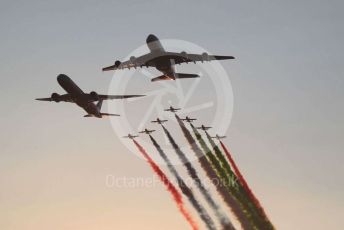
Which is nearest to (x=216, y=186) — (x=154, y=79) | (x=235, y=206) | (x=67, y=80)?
(x=235, y=206)

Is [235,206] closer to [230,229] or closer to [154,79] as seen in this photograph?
[230,229]

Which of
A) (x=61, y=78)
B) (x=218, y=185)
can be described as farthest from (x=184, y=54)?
(x=218, y=185)

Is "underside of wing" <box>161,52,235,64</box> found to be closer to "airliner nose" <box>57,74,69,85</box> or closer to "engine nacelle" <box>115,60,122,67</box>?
"engine nacelle" <box>115,60,122,67</box>

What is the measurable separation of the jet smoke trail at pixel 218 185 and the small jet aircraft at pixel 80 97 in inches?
898

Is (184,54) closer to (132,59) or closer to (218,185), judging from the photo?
(132,59)

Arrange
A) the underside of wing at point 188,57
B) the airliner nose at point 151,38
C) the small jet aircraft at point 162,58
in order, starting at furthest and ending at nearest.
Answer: the airliner nose at point 151,38 < the small jet aircraft at point 162,58 < the underside of wing at point 188,57

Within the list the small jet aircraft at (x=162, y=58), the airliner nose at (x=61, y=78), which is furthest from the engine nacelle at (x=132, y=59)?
the airliner nose at (x=61, y=78)

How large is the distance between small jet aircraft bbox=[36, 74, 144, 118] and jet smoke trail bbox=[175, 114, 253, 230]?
22797 mm

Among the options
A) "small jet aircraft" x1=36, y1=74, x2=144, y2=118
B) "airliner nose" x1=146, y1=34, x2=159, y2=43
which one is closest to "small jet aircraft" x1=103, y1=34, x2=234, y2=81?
"airliner nose" x1=146, y1=34, x2=159, y2=43

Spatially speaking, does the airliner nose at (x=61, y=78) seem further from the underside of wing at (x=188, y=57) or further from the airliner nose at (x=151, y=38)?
the underside of wing at (x=188, y=57)

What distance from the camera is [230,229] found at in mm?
132375

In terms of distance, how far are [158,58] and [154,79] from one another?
35.2ft

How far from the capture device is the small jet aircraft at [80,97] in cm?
12469

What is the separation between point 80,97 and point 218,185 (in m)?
37.5
